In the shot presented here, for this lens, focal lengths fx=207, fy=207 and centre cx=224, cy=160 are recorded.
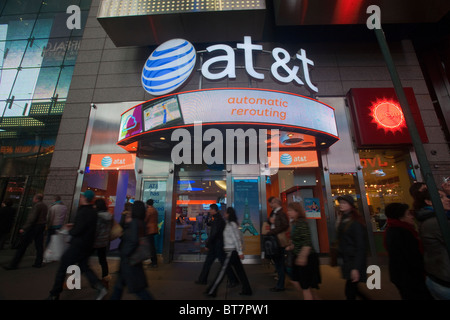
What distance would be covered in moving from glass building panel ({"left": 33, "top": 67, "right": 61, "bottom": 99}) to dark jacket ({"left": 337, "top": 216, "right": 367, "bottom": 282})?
460 inches

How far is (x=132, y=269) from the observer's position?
290cm

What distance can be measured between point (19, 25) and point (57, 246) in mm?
12488

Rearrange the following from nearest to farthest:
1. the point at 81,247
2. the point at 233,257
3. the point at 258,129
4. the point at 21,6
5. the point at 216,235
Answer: the point at 81,247 → the point at 233,257 → the point at 216,235 → the point at 258,129 → the point at 21,6

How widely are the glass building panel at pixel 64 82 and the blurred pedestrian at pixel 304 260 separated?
10.4m

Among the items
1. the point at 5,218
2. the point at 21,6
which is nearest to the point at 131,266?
the point at 5,218

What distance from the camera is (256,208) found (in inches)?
285

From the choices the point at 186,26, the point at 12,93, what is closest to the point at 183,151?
the point at 186,26

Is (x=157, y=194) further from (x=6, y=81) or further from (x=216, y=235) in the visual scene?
(x=6, y=81)

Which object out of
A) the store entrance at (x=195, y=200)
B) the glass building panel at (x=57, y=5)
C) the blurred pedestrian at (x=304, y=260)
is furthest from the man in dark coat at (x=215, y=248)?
the glass building panel at (x=57, y=5)

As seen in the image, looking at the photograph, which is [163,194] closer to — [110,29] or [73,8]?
[110,29]

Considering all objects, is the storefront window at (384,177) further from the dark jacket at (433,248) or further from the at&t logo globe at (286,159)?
the dark jacket at (433,248)

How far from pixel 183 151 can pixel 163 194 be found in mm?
1724

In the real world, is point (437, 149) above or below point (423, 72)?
below

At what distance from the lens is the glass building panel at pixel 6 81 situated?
9227mm
